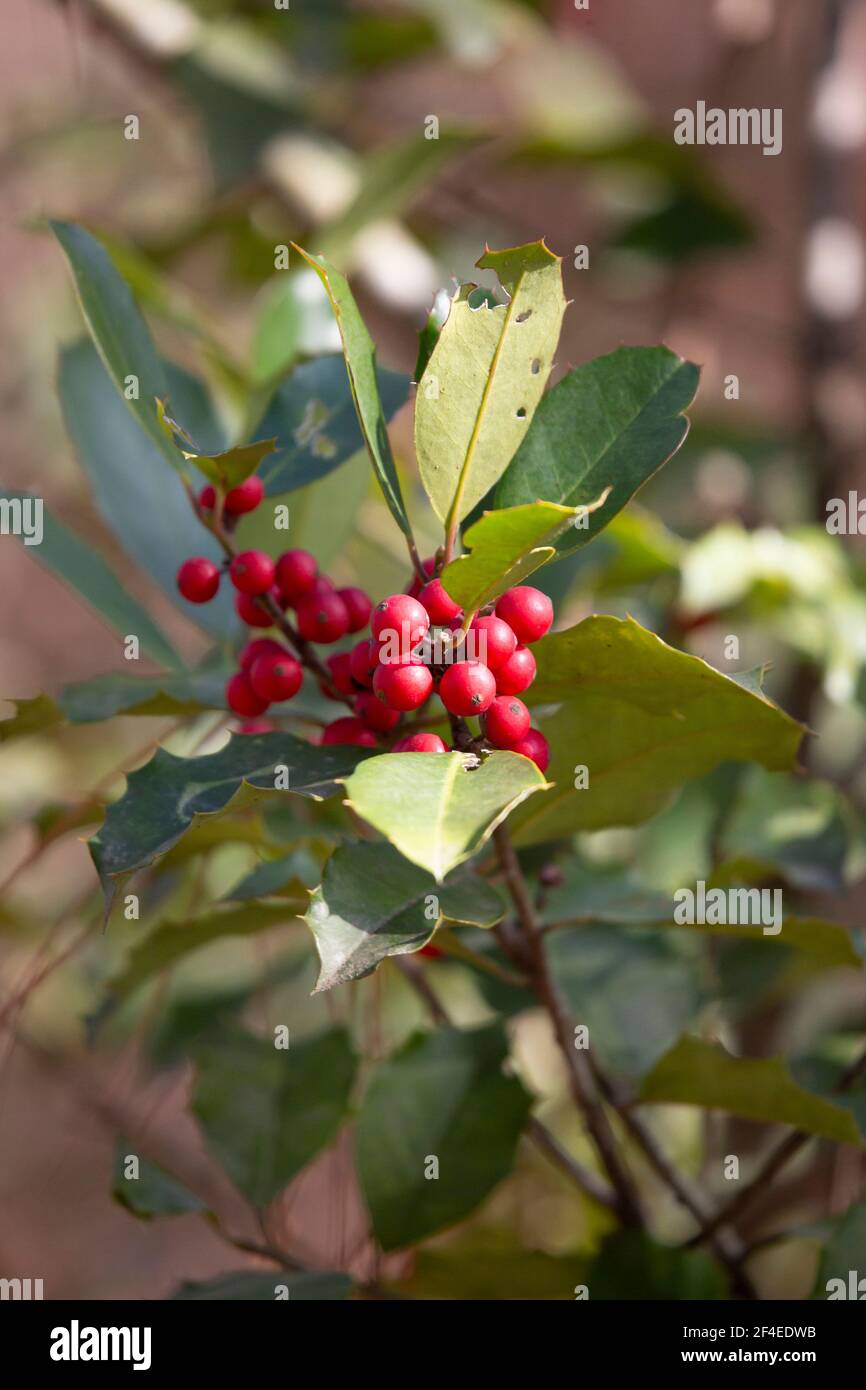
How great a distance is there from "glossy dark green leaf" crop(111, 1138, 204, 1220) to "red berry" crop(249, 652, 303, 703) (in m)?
0.28

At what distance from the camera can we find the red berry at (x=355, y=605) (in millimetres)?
594

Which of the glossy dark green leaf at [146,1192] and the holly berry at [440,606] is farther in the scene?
the glossy dark green leaf at [146,1192]

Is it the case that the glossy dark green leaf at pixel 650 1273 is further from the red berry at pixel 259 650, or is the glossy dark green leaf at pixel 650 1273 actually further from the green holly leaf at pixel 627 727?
the red berry at pixel 259 650

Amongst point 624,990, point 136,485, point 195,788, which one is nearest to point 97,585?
point 136,485

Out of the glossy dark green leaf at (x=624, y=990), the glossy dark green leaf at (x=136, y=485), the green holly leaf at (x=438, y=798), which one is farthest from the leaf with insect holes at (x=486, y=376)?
the glossy dark green leaf at (x=624, y=990)

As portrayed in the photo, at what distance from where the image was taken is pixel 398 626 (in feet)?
1.56

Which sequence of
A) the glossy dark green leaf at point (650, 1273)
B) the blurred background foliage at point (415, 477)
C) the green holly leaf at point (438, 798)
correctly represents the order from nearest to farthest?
the green holly leaf at point (438, 798) → the glossy dark green leaf at point (650, 1273) → the blurred background foliage at point (415, 477)

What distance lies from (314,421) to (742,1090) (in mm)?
414

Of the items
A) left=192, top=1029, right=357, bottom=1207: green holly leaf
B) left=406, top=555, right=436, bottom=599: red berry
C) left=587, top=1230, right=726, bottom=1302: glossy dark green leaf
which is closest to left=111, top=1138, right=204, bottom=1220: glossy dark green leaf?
left=192, top=1029, right=357, bottom=1207: green holly leaf

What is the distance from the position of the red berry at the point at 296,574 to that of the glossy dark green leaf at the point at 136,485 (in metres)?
0.16

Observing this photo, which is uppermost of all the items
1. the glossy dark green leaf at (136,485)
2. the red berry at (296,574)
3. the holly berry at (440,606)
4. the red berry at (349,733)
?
the glossy dark green leaf at (136,485)

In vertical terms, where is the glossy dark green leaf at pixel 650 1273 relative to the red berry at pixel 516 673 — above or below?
below
